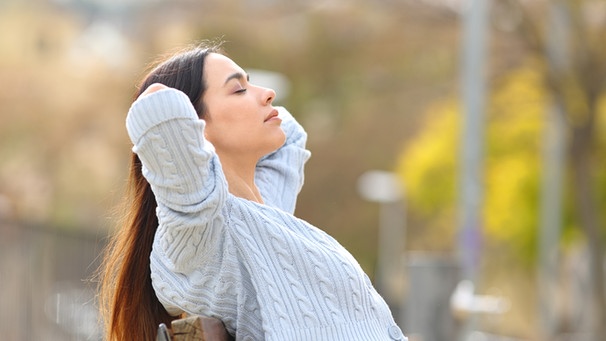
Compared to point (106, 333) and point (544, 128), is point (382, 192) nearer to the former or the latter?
point (544, 128)

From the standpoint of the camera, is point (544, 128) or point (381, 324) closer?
point (381, 324)

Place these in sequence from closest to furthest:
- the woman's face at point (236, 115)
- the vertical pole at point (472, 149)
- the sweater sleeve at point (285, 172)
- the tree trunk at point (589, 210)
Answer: the woman's face at point (236, 115), the sweater sleeve at point (285, 172), the vertical pole at point (472, 149), the tree trunk at point (589, 210)

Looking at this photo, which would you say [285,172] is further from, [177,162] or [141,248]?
[177,162]

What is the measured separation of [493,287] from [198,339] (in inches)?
966

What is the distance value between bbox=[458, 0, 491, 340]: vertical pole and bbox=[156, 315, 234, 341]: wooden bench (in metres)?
8.25

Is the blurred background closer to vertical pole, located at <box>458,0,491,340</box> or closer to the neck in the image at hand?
vertical pole, located at <box>458,0,491,340</box>

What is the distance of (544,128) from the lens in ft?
70.7

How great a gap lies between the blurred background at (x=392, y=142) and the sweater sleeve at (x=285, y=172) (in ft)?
1.37

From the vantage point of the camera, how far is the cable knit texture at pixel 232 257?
115 inches

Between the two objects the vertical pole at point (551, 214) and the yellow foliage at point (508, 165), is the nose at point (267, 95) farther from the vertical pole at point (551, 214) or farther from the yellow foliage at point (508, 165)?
the yellow foliage at point (508, 165)

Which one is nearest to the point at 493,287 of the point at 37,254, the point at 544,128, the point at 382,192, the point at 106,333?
the point at 382,192

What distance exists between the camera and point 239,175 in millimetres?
3279

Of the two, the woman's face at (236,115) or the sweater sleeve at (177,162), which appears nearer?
the sweater sleeve at (177,162)

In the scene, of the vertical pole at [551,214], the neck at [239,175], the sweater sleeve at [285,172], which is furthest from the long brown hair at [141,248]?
the vertical pole at [551,214]
